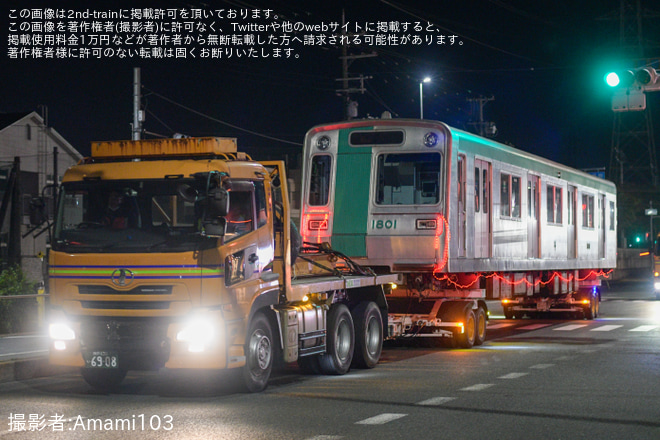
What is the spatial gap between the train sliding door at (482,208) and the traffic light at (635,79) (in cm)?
295

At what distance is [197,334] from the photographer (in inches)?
442

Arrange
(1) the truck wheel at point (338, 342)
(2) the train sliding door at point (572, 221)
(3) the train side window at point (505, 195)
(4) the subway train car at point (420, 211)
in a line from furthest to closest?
(2) the train sliding door at point (572, 221) → (3) the train side window at point (505, 195) → (4) the subway train car at point (420, 211) → (1) the truck wheel at point (338, 342)

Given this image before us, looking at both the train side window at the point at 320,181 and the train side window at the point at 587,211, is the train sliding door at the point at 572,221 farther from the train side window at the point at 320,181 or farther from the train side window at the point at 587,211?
the train side window at the point at 320,181

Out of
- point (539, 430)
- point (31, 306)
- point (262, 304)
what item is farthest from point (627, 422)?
point (31, 306)

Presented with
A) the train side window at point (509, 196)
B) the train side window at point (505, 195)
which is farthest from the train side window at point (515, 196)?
the train side window at point (505, 195)

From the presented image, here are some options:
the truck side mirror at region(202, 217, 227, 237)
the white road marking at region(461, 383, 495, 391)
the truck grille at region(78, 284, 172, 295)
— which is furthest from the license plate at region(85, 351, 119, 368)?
the white road marking at region(461, 383, 495, 391)

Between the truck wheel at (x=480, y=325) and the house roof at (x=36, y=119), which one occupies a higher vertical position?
the house roof at (x=36, y=119)

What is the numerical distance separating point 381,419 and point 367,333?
5.39 metres

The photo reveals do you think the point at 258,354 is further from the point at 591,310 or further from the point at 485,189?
the point at 591,310

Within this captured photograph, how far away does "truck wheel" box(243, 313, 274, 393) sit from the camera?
38.7ft

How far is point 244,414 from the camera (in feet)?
33.4

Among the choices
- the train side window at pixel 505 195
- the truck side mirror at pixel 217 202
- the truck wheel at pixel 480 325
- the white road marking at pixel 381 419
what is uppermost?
the train side window at pixel 505 195

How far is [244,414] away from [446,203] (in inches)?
305

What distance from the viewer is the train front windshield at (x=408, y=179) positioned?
1719 centimetres
